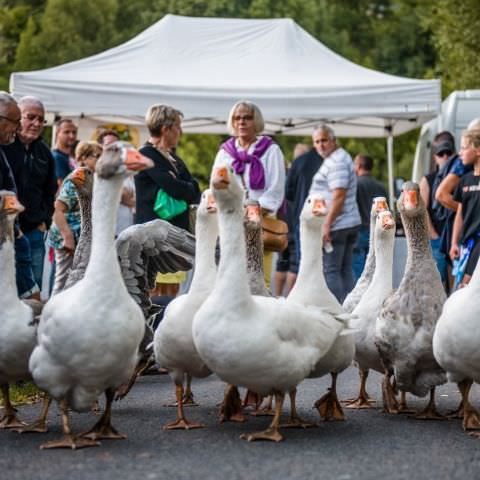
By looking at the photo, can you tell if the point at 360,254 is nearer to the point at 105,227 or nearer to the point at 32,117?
the point at 32,117

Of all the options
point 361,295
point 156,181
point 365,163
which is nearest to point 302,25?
point 365,163

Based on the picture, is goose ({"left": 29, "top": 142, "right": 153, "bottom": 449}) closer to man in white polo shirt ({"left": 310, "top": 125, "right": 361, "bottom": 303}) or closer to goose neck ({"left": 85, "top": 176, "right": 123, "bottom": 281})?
goose neck ({"left": 85, "top": 176, "right": 123, "bottom": 281})

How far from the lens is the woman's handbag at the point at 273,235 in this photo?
10805mm

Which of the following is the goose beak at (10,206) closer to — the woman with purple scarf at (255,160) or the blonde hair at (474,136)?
the woman with purple scarf at (255,160)

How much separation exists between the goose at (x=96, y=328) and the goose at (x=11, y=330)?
0.28 meters

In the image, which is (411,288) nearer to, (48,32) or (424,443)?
(424,443)

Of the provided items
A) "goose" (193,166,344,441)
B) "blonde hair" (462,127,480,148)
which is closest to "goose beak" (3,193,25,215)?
"goose" (193,166,344,441)

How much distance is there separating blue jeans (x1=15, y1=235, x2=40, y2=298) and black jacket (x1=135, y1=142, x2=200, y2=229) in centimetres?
120

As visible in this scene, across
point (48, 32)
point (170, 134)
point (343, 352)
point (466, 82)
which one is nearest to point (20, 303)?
point (343, 352)

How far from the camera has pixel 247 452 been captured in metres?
6.56

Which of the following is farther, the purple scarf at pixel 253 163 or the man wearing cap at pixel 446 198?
the man wearing cap at pixel 446 198

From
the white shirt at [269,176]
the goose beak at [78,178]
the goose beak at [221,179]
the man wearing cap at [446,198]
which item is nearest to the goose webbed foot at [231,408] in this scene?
the goose beak at [221,179]

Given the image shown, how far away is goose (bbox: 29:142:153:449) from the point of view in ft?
21.4

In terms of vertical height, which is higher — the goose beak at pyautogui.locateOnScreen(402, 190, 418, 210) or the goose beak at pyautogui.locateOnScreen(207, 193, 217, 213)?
the goose beak at pyautogui.locateOnScreen(402, 190, 418, 210)
